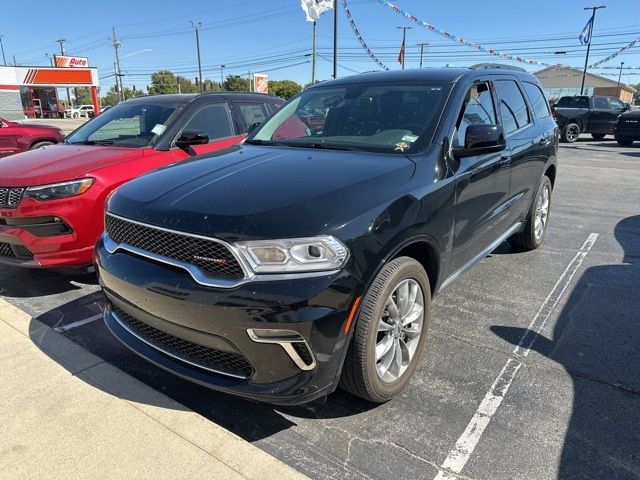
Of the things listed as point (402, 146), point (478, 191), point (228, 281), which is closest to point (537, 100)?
point (478, 191)

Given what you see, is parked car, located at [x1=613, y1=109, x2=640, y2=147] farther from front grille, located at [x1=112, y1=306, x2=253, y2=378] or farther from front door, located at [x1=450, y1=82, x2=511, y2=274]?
front grille, located at [x1=112, y1=306, x2=253, y2=378]

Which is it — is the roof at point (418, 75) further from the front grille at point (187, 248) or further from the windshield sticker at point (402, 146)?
the front grille at point (187, 248)

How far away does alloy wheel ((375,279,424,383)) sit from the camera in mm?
2570

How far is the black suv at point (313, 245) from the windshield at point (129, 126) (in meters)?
1.90

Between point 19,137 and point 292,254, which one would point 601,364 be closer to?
point 292,254

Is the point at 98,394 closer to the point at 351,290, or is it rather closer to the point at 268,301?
the point at 268,301

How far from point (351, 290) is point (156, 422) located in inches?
50.2

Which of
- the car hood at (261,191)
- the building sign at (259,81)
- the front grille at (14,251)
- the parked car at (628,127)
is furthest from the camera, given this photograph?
the building sign at (259,81)

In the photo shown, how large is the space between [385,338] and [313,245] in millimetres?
751

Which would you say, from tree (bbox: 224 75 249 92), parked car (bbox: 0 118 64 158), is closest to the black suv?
parked car (bbox: 0 118 64 158)

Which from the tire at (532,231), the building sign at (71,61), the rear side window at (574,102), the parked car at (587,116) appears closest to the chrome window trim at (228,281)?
the tire at (532,231)

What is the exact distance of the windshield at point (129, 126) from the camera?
495 centimetres

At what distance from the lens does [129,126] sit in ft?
17.1

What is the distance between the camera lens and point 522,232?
5199 millimetres
